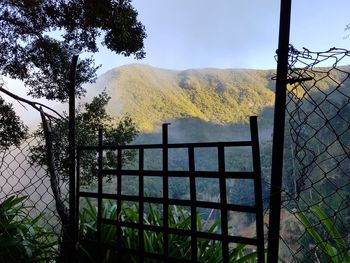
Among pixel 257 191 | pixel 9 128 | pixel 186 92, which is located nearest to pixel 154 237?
pixel 257 191

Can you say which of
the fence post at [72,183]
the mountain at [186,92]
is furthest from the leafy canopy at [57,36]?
the mountain at [186,92]

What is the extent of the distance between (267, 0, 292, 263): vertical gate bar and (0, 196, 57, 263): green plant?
126 centimetres

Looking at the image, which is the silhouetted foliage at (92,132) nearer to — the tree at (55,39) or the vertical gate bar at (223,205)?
the tree at (55,39)

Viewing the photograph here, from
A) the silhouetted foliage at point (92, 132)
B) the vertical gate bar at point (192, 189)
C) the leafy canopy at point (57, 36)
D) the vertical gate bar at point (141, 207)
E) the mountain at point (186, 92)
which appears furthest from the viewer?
the mountain at point (186, 92)

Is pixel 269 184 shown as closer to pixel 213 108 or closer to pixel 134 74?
pixel 213 108

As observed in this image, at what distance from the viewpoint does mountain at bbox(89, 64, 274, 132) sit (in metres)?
9.51

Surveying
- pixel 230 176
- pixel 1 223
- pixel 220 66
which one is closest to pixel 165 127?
pixel 230 176

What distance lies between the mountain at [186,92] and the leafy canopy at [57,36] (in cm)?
496

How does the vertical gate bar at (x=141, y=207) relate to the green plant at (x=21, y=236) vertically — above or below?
above

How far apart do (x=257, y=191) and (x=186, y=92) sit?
1164cm

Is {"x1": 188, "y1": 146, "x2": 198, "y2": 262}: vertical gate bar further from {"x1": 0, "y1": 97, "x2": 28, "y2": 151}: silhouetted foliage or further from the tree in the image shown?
{"x1": 0, "y1": 97, "x2": 28, "y2": 151}: silhouetted foliage

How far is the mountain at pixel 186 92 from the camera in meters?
9.51

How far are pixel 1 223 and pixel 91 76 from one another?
179 centimetres

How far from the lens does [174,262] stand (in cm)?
139
